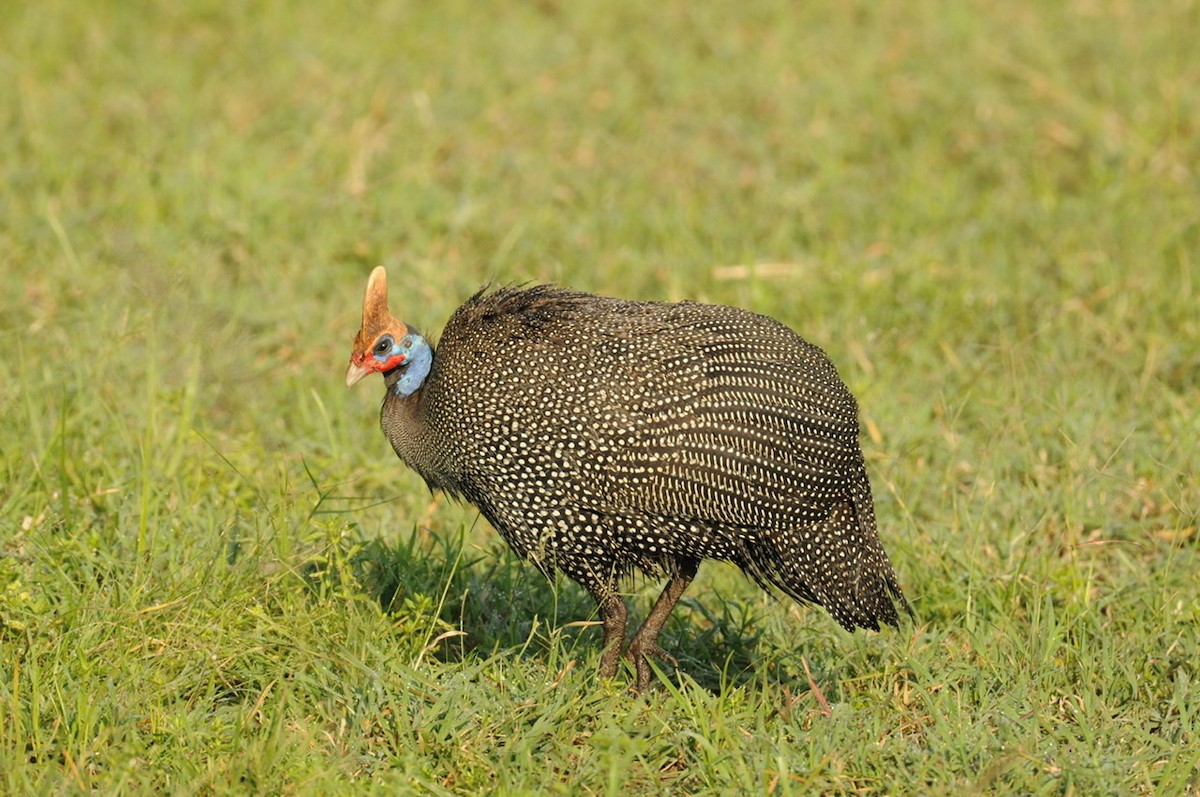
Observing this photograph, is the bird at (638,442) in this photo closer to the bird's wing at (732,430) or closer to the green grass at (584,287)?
the bird's wing at (732,430)

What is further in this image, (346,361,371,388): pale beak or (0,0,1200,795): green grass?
(346,361,371,388): pale beak

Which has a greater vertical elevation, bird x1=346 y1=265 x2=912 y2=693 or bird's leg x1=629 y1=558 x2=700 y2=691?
bird x1=346 y1=265 x2=912 y2=693

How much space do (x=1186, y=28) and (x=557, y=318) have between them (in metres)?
5.51

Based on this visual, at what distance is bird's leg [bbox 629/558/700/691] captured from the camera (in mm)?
3900

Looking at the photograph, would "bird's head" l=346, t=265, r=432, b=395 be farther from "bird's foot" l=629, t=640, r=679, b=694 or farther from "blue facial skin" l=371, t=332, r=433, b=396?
"bird's foot" l=629, t=640, r=679, b=694

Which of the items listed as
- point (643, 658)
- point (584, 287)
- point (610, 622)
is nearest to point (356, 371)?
point (610, 622)

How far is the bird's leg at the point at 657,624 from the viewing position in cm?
390

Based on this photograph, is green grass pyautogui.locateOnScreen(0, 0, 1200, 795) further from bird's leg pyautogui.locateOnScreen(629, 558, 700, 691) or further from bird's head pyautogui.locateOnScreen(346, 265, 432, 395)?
bird's head pyautogui.locateOnScreen(346, 265, 432, 395)

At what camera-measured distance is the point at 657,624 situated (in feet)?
13.0

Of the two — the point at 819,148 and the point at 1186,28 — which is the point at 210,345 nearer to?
the point at 819,148

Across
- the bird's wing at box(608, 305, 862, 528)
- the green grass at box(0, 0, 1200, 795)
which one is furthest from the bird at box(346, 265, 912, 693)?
the green grass at box(0, 0, 1200, 795)

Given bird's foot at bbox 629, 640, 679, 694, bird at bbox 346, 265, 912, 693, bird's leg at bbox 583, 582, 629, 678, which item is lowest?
bird's foot at bbox 629, 640, 679, 694

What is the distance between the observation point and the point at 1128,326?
5.73 metres

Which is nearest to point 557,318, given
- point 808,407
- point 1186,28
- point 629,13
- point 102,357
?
point 808,407
